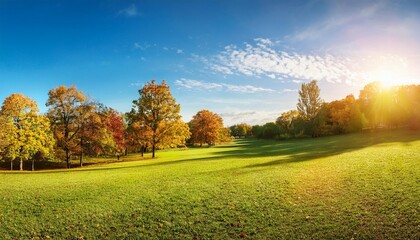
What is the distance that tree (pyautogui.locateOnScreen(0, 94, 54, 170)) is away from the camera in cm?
3238

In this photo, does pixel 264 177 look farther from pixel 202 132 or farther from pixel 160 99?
pixel 202 132

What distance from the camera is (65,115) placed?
35.8 m

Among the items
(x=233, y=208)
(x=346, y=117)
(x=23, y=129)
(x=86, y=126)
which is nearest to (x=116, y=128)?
(x=86, y=126)

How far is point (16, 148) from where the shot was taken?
32.3 meters

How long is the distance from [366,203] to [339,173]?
5389 millimetres

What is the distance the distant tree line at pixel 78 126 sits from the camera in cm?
3359

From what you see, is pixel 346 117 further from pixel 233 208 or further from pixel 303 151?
pixel 233 208

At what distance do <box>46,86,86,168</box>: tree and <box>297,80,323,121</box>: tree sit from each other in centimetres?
6836

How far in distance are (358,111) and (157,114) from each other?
57.1 m

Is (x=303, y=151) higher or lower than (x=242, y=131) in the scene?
lower

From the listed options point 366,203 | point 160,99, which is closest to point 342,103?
point 160,99

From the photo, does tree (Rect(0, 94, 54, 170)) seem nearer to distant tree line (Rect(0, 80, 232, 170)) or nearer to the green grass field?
distant tree line (Rect(0, 80, 232, 170))

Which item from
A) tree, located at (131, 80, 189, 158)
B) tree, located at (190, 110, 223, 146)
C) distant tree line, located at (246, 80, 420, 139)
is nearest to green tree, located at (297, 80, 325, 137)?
distant tree line, located at (246, 80, 420, 139)

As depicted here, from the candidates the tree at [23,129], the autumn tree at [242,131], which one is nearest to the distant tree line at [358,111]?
the tree at [23,129]
